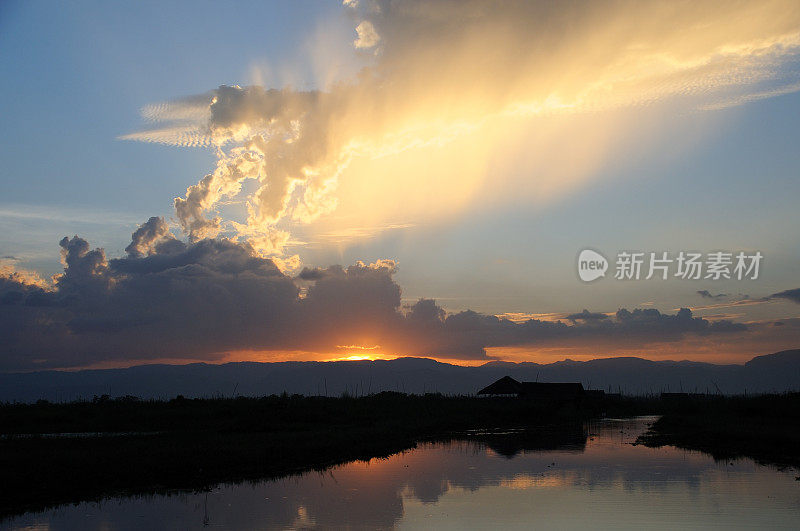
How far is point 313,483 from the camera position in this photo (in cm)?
2194

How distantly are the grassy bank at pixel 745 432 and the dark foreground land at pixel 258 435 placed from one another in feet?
0.27

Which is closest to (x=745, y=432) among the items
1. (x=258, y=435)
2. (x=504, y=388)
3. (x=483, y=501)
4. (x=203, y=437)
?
(x=483, y=501)

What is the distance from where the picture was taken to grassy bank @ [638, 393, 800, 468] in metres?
29.8

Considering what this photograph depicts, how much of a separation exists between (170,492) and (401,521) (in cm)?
805

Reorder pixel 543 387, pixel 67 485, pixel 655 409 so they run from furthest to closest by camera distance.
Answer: pixel 655 409
pixel 543 387
pixel 67 485

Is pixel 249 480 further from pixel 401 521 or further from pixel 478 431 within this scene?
pixel 478 431

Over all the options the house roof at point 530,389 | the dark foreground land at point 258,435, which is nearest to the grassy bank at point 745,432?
the dark foreground land at point 258,435

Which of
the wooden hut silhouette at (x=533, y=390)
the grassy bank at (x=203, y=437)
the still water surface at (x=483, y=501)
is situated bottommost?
the still water surface at (x=483, y=501)

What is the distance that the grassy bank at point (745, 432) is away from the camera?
29812 millimetres

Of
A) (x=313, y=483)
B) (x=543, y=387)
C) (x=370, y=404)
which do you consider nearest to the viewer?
(x=313, y=483)

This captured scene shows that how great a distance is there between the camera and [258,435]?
1363 inches

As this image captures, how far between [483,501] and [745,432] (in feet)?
79.2

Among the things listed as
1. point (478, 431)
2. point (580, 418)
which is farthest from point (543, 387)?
point (478, 431)

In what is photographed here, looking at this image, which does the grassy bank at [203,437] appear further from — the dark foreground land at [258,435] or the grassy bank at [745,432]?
the grassy bank at [745,432]
